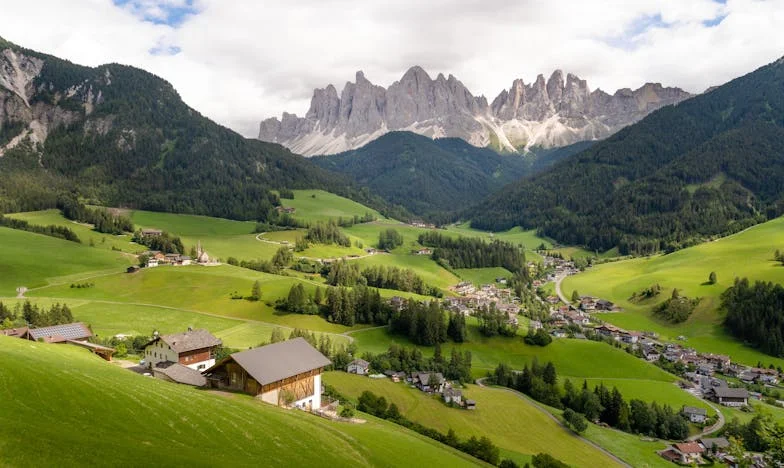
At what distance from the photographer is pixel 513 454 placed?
6600cm

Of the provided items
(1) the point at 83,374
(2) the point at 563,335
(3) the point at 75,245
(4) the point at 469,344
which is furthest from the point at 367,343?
(3) the point at 75,245

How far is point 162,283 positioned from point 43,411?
11813 centimetres

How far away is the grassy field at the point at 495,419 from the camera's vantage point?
7162 centimetres

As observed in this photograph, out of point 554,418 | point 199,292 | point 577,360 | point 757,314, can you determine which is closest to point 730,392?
point 577,360

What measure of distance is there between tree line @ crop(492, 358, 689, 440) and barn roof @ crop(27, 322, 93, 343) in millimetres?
72666

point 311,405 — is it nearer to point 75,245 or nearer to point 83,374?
point 83,374

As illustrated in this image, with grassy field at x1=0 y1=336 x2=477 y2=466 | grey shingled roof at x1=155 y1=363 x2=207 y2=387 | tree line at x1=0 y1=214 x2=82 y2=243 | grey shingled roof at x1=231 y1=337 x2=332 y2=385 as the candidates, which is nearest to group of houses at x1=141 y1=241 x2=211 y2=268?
tree line at x1=0 y1=214 x2=82 y2=243

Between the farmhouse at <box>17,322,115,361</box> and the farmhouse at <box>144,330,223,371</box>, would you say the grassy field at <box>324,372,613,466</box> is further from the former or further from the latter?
the farmhouse at <box>17,322,115,361</box>

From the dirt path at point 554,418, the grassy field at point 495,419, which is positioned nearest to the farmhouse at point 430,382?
the grassy field at point 495,419

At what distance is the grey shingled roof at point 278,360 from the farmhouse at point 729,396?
8755cm

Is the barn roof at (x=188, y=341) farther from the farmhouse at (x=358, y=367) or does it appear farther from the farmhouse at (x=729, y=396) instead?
the farmhouse at (x=729, y=396)

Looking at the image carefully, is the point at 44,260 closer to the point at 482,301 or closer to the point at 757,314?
the point at 482,301

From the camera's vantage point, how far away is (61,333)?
77938 mm

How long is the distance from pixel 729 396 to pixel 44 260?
179 m
